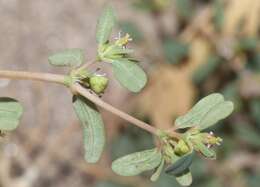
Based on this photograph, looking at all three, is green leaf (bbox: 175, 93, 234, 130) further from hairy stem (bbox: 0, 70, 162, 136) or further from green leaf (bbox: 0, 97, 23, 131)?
green leaf (bbox: 0, 97, 23, 131)

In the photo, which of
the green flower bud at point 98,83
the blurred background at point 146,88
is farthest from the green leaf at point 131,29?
the green flower bud at point 98,83

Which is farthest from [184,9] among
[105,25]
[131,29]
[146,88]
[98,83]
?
[98,83]

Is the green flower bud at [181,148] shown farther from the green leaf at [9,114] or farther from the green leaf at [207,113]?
the green leaf at [9,114]

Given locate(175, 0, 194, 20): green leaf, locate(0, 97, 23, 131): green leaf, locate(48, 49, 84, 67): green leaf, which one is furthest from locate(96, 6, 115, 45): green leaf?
locate(175, 0, 194, 20): green leaf

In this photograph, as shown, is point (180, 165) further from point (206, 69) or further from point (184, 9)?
point (184, 9)

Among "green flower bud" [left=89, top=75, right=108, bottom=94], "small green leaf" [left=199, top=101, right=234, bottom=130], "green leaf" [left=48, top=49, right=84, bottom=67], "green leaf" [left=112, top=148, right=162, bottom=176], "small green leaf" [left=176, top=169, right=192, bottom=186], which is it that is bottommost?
"small green leaf" [left=176, top=169, right=192, bottom=186]
